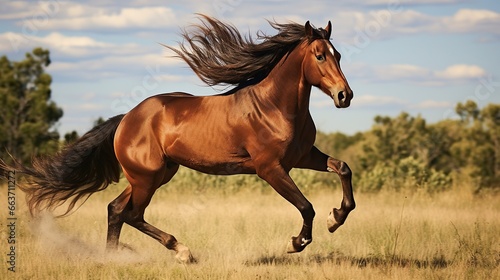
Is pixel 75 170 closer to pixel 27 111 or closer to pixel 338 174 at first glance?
pixel 338 174

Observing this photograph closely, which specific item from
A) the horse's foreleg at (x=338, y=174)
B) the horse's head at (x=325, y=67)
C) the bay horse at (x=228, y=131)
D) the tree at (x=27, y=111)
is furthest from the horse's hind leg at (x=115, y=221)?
the tree at (x=27, y=111)

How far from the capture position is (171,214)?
10859 mm

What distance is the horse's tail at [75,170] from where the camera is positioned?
335 inches

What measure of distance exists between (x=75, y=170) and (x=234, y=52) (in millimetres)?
2681

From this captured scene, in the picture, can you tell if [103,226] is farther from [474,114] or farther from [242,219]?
[474,114]

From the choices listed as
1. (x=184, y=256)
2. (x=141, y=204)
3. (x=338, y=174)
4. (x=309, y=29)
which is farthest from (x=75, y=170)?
(x=309, y=29)

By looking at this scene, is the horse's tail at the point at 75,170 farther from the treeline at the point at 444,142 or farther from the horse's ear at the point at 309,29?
the treeline at the point at 444,142

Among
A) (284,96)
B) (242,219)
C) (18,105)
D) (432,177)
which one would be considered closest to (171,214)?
(242,219)

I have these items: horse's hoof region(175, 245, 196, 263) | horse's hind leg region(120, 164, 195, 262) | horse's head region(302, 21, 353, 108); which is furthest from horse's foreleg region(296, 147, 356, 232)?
horse's hind leg region(120, 164, 195, 262)

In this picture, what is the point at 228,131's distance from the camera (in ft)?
23.6

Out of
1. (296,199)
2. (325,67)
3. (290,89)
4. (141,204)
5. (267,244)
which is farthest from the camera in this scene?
(267,244)

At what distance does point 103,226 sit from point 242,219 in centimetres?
207

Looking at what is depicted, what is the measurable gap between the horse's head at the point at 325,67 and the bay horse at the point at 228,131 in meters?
0.01

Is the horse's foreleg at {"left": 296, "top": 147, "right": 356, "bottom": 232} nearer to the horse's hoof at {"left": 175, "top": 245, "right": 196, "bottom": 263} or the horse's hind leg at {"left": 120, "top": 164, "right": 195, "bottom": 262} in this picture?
the horse's hoof at {"left": 175, "top": 245, "right": 196, "bottom": 263}
